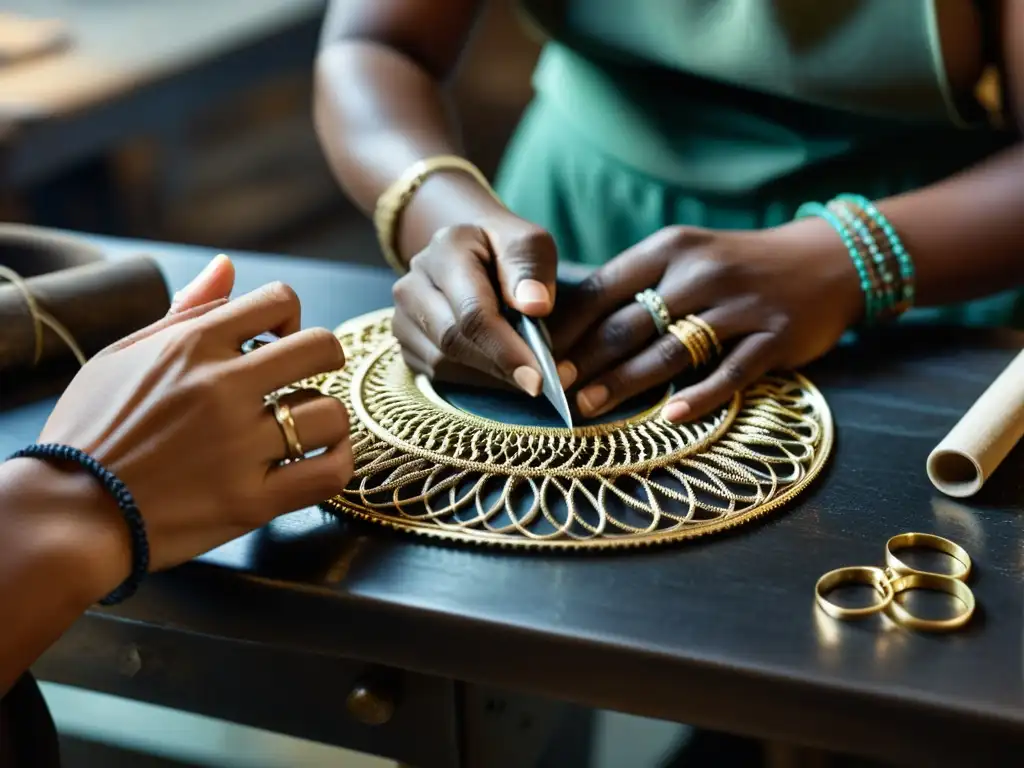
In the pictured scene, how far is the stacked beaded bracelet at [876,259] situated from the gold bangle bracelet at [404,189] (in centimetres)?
24

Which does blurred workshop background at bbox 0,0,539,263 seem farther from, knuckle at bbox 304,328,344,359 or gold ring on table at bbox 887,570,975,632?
gold ring on table at bbox 887,570,975,632

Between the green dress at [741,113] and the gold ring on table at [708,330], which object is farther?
the green dress at [741,113]

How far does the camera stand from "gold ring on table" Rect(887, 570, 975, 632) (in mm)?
500

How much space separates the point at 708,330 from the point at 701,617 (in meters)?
0.23

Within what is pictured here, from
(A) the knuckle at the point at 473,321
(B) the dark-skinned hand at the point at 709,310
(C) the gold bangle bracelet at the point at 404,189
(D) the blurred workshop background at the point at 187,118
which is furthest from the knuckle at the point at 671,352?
(D) the blurred workshop background at the point at 187,118

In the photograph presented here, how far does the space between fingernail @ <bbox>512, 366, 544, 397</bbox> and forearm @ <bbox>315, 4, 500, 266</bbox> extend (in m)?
0.17

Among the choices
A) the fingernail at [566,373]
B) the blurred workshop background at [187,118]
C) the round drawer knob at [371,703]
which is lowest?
the blurred workshop background at [187,118]

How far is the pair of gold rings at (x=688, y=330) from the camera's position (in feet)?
2.26

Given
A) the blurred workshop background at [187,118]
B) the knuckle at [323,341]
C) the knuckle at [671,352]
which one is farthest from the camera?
the blurred workshop background at [187,118]

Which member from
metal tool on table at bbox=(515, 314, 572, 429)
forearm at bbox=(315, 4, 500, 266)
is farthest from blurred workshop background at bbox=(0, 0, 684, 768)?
metal tool on table at bbox=(515, 314, 572, 429)

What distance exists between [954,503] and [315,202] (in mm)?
2310

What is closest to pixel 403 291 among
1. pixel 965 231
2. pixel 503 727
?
pixel 503 727

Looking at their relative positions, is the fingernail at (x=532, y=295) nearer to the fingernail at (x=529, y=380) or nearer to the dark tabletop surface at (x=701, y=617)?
the fingernail at (x=529, y=380)

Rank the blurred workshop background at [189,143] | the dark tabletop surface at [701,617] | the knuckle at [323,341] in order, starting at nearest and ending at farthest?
the dark tabletop surface at [701,617]
the knuckle at [323,341]
the blurred workshop background at [189,143]
